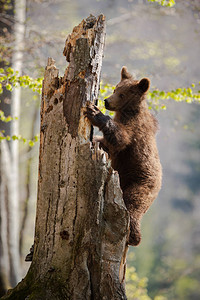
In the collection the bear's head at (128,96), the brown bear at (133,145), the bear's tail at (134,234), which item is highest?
the bear's head at (128,96)

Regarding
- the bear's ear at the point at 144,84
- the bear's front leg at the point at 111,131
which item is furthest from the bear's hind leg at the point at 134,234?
the bear's ear at the point at 144,84

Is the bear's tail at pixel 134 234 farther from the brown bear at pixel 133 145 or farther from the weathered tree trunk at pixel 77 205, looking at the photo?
the weathered tree trunk at pixel 77 205

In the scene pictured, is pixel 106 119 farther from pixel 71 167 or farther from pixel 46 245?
pixel 46 245

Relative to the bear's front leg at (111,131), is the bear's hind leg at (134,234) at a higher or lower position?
lower

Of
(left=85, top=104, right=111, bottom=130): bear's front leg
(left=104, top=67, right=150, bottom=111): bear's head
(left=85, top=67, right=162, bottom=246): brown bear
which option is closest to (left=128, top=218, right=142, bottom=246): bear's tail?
(left=85, top=67, right=162, bottom=246): brown bear

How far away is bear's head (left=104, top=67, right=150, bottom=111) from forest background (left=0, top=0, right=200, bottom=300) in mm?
3262

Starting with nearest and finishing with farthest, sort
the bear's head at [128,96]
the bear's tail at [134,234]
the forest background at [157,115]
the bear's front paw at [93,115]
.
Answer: the bear's front paw at [93,115] → the bear's tail at [134,234] → the bear's head at [128,96] → the forest background at [157,115]

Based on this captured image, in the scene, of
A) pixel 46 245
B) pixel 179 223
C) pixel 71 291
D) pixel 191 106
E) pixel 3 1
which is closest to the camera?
pixel 71 291

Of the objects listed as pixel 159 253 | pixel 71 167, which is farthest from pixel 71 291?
pixel 159 253

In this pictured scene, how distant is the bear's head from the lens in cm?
470

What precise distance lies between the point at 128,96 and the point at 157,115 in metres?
8.56

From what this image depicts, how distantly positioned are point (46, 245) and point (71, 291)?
1.77ft

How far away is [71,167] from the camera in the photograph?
139 inches

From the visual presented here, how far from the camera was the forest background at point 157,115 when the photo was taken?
10406 millimetres
